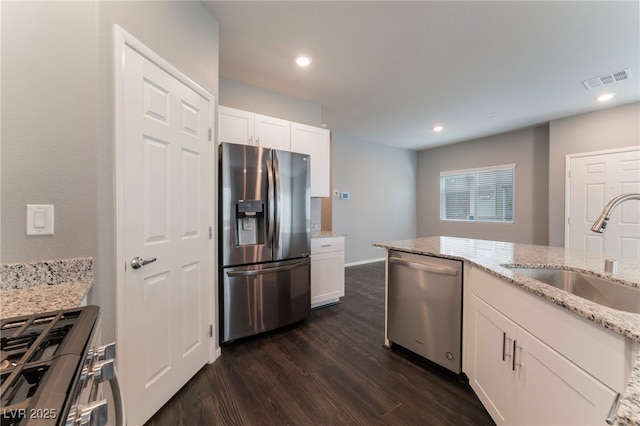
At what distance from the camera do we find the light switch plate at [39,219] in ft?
3.48

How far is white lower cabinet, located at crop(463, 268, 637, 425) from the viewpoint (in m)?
0.77

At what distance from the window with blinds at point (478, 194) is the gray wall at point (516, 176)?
0.11 metres

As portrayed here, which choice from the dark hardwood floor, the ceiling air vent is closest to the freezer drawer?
the dark hardwood floor

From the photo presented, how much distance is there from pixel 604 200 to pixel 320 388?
4799 millimetres

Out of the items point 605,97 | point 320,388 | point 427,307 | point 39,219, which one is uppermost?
point 605,97

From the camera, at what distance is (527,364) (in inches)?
44.1

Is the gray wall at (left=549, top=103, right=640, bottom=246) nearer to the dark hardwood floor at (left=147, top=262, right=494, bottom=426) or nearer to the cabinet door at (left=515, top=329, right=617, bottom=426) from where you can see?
the dark hardwood floor at (left=147, top=262, right=494, bottom=426)

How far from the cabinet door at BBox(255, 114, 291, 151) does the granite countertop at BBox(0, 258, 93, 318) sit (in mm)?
1992

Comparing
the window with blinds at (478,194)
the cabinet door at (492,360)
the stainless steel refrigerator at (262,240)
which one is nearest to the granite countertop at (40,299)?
the stainless steel refrigerator at (262,240)

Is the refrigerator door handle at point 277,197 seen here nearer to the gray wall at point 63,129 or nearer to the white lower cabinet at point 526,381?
the gray wall at point 63,129

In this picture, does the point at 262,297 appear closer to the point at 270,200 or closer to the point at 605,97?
the point at 270,200

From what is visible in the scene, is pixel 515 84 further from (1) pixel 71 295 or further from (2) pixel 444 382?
(1) pixel 71 295

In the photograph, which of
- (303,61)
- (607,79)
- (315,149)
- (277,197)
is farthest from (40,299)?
(607,79)

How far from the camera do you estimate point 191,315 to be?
5.94 ft
